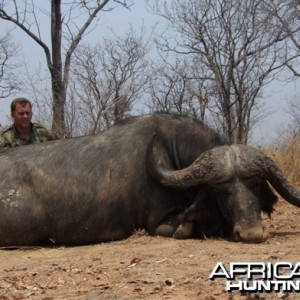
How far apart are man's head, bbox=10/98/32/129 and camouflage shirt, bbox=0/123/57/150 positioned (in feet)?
0.61

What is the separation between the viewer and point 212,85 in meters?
22.0

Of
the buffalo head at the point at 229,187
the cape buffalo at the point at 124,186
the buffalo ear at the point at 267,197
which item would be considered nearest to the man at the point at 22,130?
the cape buffalo at the point at 124,186

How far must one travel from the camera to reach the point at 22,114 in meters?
8.07

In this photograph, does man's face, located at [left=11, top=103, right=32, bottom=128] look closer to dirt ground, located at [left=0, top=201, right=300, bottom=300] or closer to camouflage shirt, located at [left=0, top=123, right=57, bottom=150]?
camouflage shirt, located at [left=0, top=123, right=57, bottom=150]

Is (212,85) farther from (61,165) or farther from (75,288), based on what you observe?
(75,288)

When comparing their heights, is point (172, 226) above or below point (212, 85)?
below

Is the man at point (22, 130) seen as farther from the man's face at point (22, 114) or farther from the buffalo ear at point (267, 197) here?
the buffalo ear at point (267, 197)

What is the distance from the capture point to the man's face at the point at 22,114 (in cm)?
805

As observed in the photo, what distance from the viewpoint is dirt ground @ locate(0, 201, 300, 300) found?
419 cm

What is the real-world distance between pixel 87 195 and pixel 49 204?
1.31 ft

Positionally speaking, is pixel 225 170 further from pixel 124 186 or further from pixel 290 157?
pixel 290 157

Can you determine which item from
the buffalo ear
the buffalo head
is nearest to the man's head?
the buffalo head

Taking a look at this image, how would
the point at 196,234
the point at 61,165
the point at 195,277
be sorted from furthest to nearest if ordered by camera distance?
the point at 61,165 < the point at 196,234 < the point at 195,277

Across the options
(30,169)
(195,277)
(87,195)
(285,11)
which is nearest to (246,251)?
(195,277)
